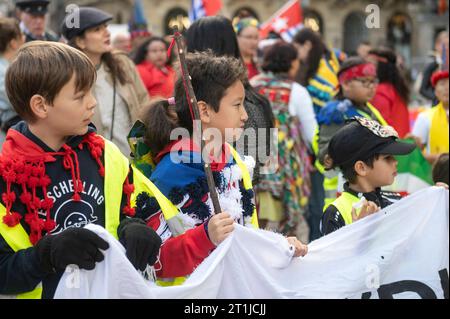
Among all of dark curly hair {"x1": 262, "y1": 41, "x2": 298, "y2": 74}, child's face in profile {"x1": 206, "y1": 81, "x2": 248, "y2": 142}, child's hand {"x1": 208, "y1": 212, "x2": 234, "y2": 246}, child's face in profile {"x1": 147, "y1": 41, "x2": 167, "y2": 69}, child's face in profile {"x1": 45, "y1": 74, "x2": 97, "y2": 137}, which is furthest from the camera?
child's face in profile {"x1": 147, "y1": 41, "x2": 167, "y2": 69}

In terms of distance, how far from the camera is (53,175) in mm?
3188

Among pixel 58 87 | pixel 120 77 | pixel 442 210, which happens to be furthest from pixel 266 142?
pixel 58 87

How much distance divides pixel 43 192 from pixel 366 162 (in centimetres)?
198

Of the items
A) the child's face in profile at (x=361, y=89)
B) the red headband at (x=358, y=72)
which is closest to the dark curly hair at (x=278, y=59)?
the red headband at (x=358, y=72)

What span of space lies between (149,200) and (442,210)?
1335 mm

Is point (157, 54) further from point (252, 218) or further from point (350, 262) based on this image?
point (350, 262)

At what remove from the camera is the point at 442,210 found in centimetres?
408

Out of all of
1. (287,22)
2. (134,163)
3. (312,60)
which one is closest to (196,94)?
(134,163)

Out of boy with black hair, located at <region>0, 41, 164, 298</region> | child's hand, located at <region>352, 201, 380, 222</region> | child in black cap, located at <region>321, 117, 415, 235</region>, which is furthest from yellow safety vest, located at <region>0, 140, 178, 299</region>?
child in black cap, located at <region>321, 117, 415, 235</region>

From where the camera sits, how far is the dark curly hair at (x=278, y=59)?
777 cm

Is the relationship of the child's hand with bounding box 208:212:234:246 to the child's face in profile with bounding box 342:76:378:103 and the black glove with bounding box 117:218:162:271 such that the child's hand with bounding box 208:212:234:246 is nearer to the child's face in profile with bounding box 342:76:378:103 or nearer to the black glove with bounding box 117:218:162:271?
the black glove with bounding box 117:218:162:271

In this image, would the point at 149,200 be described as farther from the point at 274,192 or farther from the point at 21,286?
the point at 274,192

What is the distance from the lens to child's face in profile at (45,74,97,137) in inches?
126

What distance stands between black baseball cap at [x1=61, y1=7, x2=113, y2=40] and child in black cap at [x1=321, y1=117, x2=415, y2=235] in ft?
7.43
